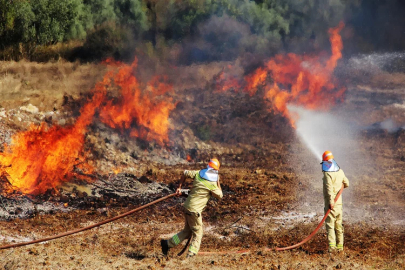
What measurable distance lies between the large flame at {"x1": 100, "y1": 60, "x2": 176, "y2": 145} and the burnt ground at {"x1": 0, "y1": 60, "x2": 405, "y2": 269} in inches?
18.9

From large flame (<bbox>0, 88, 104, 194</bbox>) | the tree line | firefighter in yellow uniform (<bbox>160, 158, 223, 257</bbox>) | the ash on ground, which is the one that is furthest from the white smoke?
firefighter in yellow uniform (<bbox>160, 158, 223, 257</bbox>)

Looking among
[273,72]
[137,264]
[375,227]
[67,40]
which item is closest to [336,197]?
[375,227]

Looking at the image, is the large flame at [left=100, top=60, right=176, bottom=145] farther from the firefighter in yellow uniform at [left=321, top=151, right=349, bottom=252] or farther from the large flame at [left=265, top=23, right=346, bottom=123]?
the firefighter in yellow uniform at [left=321, top=151, right=349, bottom=252]

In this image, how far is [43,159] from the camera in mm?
12508

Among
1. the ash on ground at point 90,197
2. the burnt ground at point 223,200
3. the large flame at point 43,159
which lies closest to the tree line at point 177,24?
the burnt ground at point 223,200

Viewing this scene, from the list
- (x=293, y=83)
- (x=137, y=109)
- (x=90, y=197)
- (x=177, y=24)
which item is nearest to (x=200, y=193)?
(x=90, y=197)

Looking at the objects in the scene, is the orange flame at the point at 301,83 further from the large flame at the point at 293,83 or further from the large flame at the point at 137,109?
the large flame at the point at 137,109

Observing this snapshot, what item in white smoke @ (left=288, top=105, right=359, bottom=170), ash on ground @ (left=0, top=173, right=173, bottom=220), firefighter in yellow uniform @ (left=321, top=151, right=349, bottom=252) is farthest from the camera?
white smoke @ (left=288, top=105, right=359, bottom=170)

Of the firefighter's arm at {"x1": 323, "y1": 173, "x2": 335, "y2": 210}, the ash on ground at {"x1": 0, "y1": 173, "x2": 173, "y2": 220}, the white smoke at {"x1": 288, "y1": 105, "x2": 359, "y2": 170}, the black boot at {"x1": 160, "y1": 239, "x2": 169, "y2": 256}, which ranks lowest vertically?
the white smoke at {"x1": 288, "y1": 105, "x2": 359, "y2": 170}

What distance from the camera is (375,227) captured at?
10586 millimetres

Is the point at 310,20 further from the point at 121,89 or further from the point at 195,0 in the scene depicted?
the point at 121,89

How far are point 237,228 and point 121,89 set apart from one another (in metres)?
9.46

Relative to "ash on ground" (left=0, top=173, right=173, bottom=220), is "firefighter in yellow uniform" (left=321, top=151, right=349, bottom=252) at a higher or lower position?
higher

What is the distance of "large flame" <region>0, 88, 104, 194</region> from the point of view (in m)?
11.9
